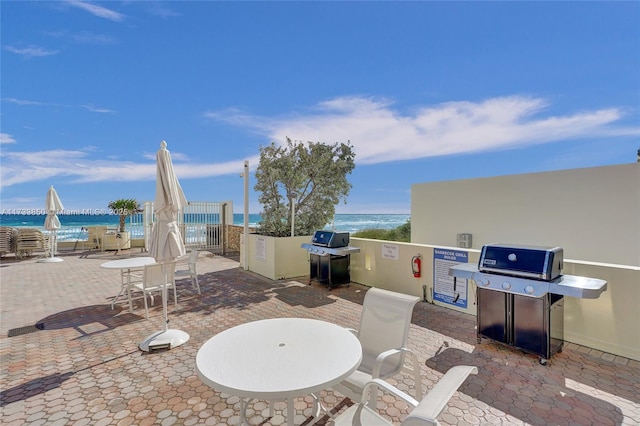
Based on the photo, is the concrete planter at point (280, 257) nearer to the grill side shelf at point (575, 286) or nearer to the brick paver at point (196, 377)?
the brick paver at point (196, 377)

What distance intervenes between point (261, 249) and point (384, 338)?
5801 mm

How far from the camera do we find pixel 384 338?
7.79ft

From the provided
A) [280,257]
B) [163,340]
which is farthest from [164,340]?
[280,257]

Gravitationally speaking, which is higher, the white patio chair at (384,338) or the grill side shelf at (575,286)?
the grill side shelf at (575,286)

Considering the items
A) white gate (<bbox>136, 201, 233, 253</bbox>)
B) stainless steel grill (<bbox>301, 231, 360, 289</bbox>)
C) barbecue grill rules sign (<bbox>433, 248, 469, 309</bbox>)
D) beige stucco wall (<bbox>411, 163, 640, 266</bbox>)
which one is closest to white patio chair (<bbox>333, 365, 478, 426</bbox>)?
barbecue grill rules sign (<bbox>433, 248, 469, 309</bbox>)

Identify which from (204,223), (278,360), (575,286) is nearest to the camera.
Answer: (278,360)

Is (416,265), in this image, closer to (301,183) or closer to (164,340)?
(164,340)

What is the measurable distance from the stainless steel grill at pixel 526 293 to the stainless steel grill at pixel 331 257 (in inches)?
115

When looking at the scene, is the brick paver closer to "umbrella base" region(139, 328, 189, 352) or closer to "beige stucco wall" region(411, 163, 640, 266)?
"umbrella base" region(139, 328, 189, 352)

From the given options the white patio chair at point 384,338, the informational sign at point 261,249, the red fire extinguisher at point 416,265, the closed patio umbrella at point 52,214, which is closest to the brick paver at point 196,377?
the white patio chair at point 384,338

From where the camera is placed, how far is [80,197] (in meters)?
32.9

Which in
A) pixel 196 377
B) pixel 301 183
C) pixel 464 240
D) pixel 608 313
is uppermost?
pixel 301 183

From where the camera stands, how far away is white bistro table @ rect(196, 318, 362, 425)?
58.6 inches

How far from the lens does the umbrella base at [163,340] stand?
3529mm
